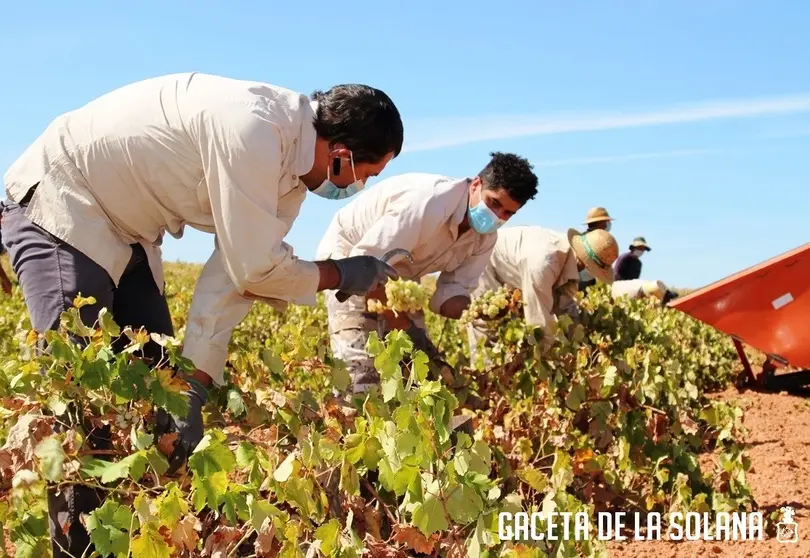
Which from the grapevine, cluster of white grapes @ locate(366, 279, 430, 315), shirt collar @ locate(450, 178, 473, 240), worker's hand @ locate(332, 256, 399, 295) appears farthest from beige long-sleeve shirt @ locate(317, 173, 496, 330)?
the grapevine

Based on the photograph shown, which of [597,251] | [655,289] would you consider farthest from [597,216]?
[597,251]

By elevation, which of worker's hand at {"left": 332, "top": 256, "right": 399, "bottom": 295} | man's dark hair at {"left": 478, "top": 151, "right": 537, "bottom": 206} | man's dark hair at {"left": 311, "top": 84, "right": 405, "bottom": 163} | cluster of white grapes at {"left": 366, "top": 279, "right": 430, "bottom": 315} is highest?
man's dark hair at {"left": 311, "top": 84, "right": 405, "bottom": 163}

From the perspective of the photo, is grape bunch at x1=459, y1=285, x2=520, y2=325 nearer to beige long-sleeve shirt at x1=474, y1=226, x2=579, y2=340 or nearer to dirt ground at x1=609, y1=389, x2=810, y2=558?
beige long-sleeve shirt at x1=474, y1=226, x2=579, y2=340

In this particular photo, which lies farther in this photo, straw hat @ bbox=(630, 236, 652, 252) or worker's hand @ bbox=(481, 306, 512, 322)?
straw hat @ bbox=(630, 236, 652, 252)

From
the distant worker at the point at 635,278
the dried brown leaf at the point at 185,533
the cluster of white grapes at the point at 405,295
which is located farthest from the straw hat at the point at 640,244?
the dried brown leaf at the point at 185,533

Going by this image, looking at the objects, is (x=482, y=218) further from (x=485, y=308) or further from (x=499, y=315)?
(x=499, y=315)

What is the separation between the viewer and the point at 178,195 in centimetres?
273

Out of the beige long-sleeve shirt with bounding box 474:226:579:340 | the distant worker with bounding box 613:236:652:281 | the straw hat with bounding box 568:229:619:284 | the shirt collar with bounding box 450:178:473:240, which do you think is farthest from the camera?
the distant worker with bounding box 613:236:652:281

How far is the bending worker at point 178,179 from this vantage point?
2.62 metres

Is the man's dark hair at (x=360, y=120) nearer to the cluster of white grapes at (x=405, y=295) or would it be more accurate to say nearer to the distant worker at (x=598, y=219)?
the cluster of white grapes at (x=405, y=295)

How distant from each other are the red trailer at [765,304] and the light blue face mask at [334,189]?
3750 millimetres

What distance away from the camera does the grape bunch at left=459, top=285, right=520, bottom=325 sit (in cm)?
452

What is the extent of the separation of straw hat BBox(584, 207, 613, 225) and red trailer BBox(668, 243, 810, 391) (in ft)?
6.44

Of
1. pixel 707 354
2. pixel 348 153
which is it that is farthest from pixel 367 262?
pixel 707 354
